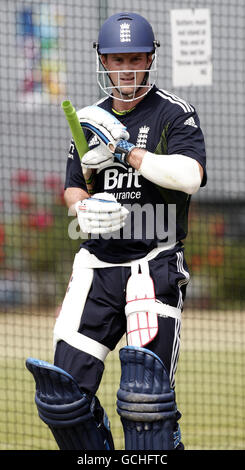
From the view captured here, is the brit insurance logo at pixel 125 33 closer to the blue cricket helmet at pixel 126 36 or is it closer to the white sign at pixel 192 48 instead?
the blue cricket helmet at pixel 126 36

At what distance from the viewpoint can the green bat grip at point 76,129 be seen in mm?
3975

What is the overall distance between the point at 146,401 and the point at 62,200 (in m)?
7.14

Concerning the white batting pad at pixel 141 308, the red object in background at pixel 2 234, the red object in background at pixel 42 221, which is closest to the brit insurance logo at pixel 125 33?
the white batting pad at pixel 141 308

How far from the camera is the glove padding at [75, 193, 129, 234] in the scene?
3.91m

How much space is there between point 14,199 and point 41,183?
40 cm

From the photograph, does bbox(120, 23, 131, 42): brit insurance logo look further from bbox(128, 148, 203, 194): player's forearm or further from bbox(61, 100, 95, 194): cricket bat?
bbox(128, 148, 203, 194): player's forearm

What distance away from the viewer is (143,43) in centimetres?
418

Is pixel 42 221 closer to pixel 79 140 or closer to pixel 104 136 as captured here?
pixel 79 140

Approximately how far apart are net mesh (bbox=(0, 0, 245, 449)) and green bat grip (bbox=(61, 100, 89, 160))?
159 inches

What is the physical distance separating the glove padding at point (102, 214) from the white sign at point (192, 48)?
9.63 feet

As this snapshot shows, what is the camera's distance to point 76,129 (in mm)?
4102

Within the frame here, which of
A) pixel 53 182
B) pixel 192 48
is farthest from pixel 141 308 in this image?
pixel 53 182

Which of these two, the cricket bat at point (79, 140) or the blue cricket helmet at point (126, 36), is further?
the blue cricket helmet at point (126, 36)

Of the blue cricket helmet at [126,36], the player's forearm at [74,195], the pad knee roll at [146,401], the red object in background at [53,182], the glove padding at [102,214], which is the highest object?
the red object in background at [53,182]
